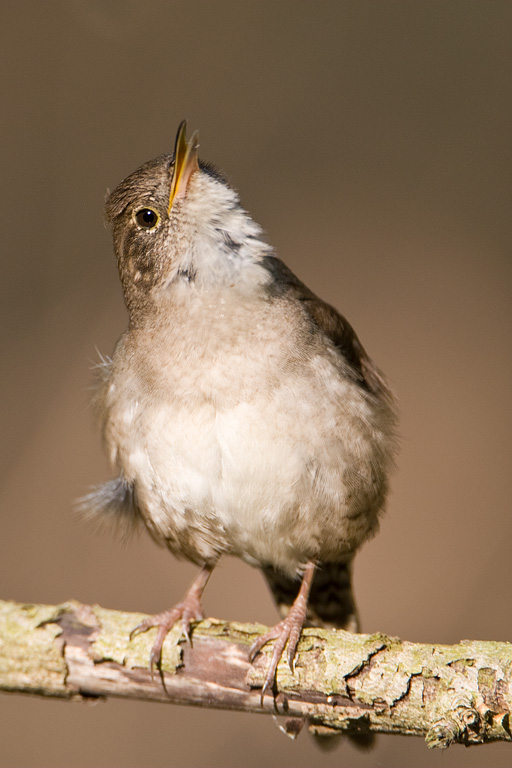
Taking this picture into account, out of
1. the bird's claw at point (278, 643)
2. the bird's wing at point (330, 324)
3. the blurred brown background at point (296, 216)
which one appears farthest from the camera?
the blurred brown background at point (296, 216)

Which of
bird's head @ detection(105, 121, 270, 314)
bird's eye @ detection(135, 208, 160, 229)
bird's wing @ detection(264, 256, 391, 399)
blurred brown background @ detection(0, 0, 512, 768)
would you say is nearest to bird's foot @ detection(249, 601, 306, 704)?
bird's wing @ detection(264, 256, 391, 399)

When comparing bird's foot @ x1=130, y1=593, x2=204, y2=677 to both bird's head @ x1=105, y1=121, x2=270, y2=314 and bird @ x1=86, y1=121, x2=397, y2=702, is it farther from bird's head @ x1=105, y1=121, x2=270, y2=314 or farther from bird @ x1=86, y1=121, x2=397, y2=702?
bird's head @ x1=105, y1=121, x2=270, y2=314

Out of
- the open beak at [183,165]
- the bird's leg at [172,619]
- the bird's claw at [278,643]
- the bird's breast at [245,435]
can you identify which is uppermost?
the open beak at [183,165]

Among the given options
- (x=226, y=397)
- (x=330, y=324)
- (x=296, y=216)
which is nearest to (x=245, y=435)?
(x=226, y=397)

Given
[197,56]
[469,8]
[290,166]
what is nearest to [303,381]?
[290,166]

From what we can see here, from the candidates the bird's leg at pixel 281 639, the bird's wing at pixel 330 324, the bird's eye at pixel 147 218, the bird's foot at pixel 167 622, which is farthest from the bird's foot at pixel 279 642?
the bird's eye at pixel 147 218

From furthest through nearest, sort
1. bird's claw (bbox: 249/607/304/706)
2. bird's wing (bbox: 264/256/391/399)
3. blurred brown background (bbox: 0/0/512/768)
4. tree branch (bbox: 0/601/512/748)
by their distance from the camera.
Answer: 1. blurred brown background (bbox: 0/0/512/768)
2. bird's wing (bbox: 264/256/391/399)
3. bird's claw (bbox: 249/607/304/706)
4. tree branch (bbox: 0/601/512/748)

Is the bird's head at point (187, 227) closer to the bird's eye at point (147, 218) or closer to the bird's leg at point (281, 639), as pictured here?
the bird's eye at point (147, 218)
